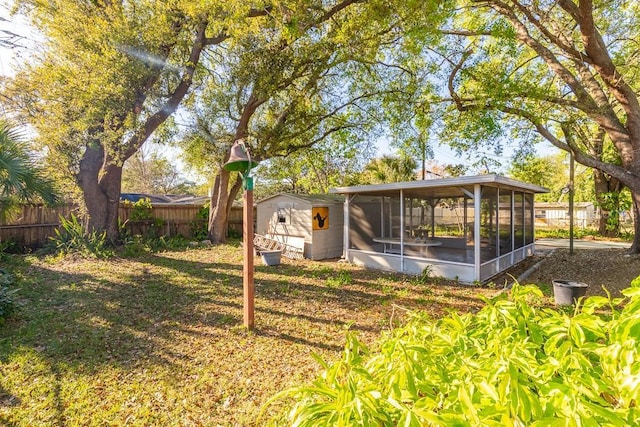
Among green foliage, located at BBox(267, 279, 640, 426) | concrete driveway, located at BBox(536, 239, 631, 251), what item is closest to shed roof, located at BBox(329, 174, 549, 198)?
concrete driveway, located at BBox(536, 239, 631, 251)

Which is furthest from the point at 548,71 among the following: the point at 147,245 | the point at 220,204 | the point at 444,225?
the point at 147,245

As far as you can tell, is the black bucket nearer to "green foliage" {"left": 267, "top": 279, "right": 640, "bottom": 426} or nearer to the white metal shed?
"green foliage" {"left": 267, "top": 279, "right": 640, "bottom": 426}

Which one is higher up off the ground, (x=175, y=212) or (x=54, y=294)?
(x=175, y=212)

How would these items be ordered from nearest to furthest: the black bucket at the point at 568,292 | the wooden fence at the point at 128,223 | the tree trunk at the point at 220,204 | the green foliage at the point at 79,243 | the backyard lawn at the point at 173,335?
the backyard lawn at the point at 173,335 < the black bucket at the point at 568,292 < the green foliage at the point at 79,243 < the wooden fence at the point at 128,223 < the tree trunk at the point at 220,204

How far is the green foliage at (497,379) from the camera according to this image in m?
0.62

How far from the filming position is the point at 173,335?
4.41 meters

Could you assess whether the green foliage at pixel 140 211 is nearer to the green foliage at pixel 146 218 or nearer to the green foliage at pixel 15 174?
the green foliage at pixel 146 218

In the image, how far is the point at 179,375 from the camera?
3.42m

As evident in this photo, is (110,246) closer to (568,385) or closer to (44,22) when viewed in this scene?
(44,22)

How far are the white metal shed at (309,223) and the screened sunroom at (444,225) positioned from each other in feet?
2.90

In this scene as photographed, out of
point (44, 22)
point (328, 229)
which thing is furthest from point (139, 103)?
point (328, 229)

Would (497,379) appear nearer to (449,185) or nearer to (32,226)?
(449,185)

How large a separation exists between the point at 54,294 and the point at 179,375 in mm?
4222

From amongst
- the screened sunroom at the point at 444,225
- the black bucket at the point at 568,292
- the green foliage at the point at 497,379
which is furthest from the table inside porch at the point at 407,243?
the green foliage at the point at 497,379
